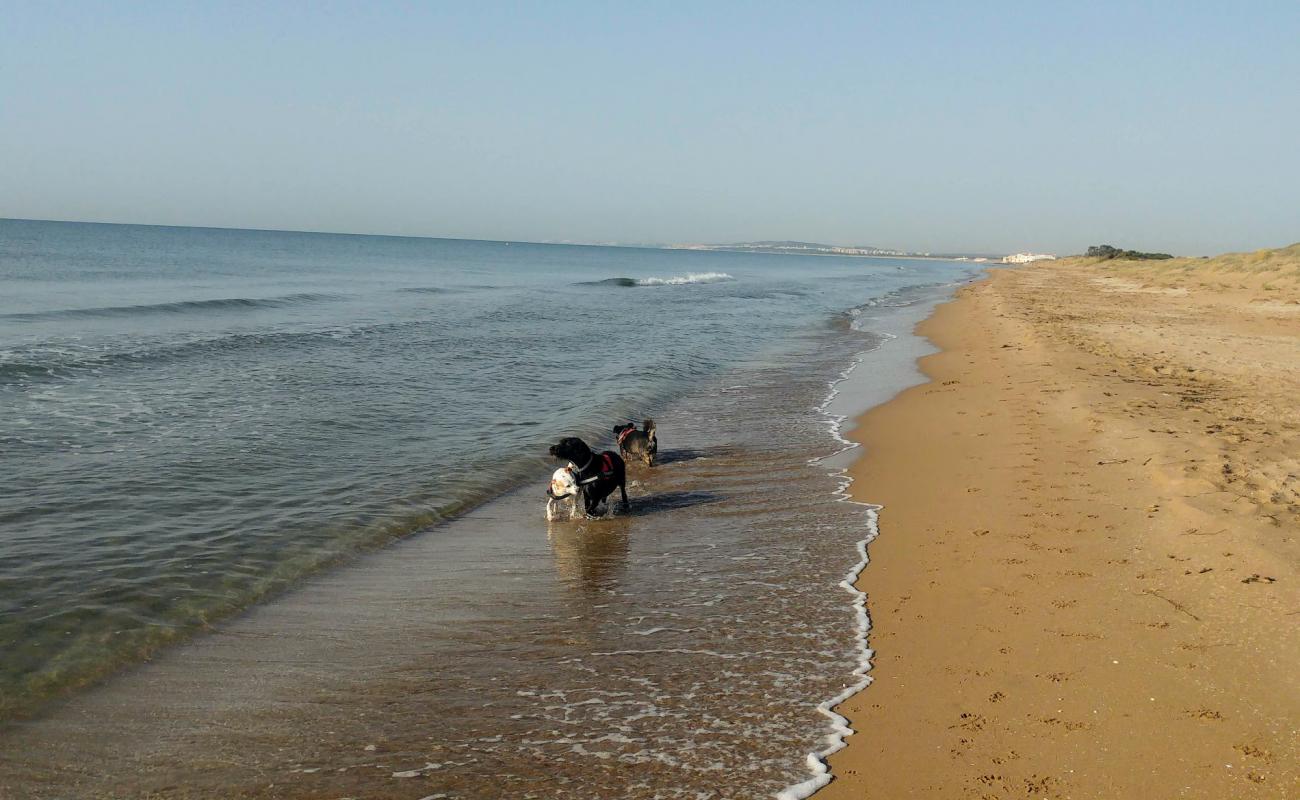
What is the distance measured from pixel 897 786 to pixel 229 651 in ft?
13.3

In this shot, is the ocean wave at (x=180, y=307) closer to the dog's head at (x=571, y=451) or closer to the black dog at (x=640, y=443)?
the black dog at (x=640, y=443)

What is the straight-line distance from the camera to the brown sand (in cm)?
375

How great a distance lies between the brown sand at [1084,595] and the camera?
375 centimetres

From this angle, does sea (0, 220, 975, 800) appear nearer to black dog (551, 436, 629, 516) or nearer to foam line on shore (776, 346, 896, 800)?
foam line on shore (776, 346, 896, 800)

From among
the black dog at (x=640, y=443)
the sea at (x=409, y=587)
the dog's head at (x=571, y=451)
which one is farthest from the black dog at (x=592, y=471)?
the black dog at (x=640, y=443)

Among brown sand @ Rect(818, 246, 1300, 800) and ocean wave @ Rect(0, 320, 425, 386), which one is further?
ocean wave @ Rect(0, 320, 425, 386)

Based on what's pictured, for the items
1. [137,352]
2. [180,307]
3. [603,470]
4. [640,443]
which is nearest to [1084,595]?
[603,470]

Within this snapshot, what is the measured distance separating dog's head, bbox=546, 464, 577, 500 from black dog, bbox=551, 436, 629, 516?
56 mm

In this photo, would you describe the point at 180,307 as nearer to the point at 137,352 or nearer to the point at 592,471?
the point at 137,352

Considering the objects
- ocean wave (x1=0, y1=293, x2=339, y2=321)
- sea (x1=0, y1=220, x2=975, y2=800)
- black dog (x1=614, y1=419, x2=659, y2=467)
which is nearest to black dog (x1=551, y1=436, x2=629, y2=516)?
sea (x1=0, y1=220, x2=975, y2=800)

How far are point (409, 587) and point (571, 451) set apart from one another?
217 centimetres

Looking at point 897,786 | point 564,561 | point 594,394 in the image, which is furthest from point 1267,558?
point 594,394

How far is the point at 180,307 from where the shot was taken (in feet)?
92.3

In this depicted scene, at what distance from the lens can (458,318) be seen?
2956 cm
